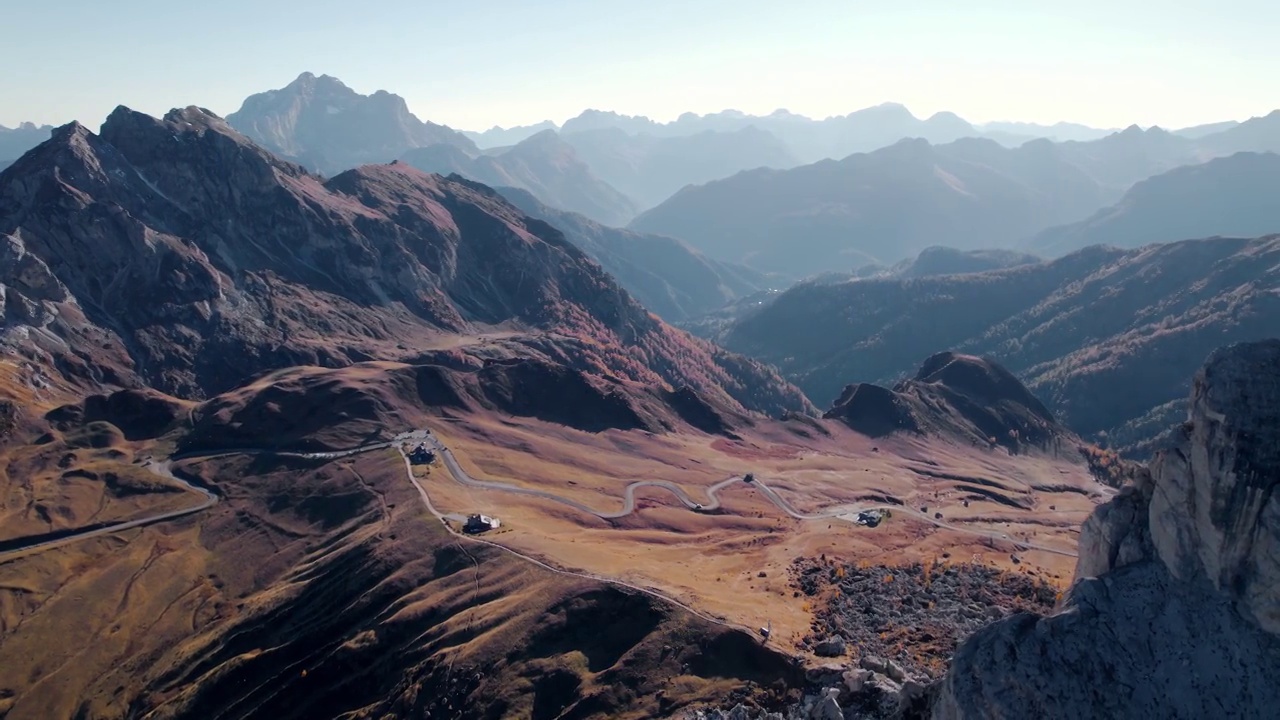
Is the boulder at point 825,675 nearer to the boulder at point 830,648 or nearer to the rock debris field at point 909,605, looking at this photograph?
the boulder at point 830,648

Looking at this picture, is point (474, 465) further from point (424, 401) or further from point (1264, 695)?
point (1264, 695)

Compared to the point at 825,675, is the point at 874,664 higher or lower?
higher

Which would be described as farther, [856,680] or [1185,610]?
[856,680]

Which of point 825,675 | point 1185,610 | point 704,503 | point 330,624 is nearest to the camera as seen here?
point 1185,610

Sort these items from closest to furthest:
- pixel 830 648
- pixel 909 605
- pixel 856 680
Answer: pixel 856 680 < pixel 830 648 < pixel 909 605

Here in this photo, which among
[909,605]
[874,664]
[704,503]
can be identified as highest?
[874,664]

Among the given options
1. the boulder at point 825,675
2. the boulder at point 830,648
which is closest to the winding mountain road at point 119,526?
the boulder at point 830,648

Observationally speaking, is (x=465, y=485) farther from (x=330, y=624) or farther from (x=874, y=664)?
(x=874, y=664)

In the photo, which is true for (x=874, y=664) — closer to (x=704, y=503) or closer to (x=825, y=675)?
(x=825, y=675)

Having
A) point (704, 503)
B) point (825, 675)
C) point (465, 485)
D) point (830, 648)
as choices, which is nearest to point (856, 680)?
point (825, 675)
